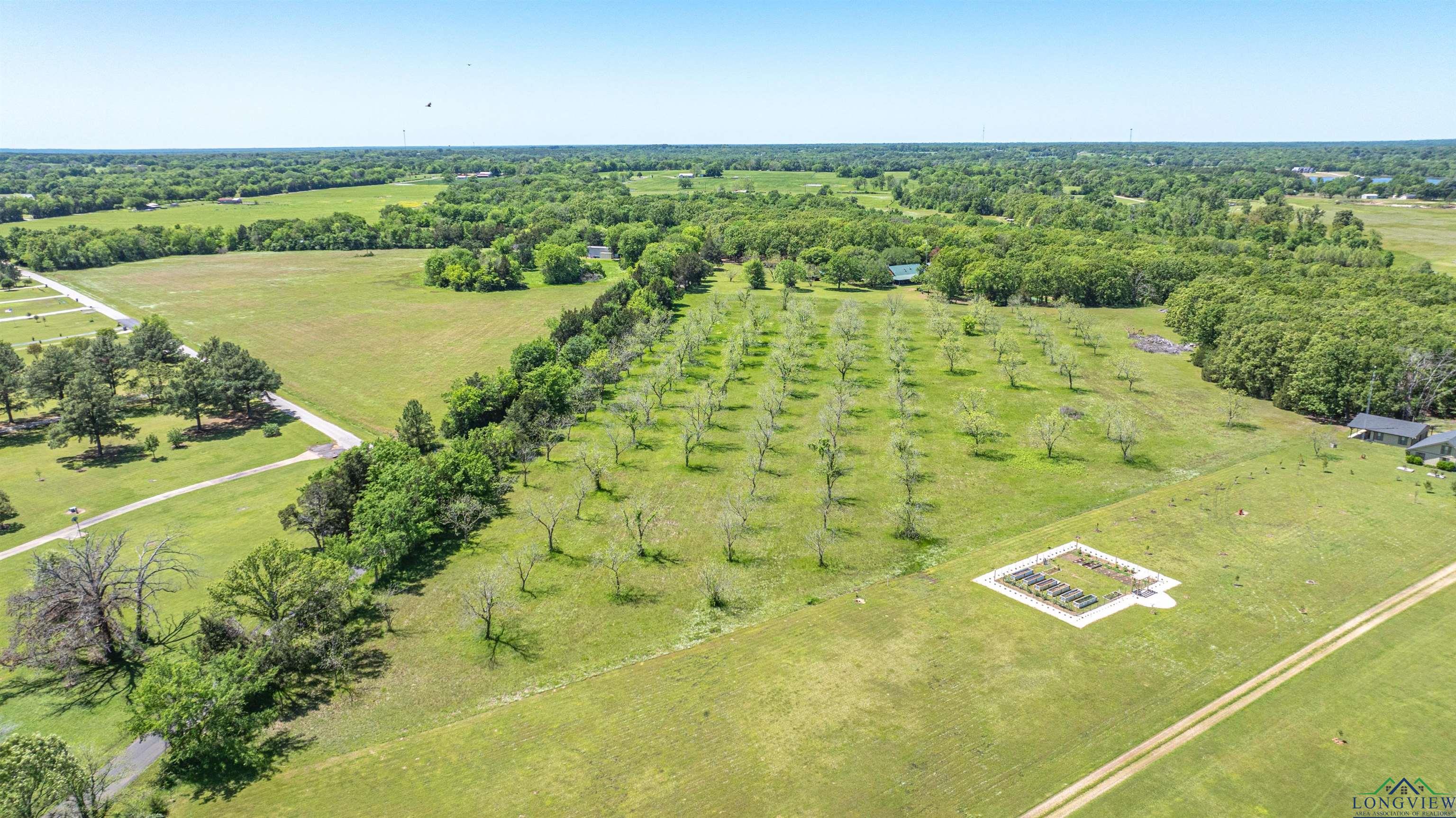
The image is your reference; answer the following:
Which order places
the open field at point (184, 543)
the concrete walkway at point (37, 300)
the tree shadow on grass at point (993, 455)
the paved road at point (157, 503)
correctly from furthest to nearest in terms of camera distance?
the concrete walkway at point (37, 300), the tree shadow on grass at point (993, 455), the open field at point (184, 543), the paved road at point (157, 503)

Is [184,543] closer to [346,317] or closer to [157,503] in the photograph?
[157,503]

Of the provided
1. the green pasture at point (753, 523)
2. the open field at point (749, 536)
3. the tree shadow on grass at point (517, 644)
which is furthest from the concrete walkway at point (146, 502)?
the tree shadow on grass at point (517, 644)

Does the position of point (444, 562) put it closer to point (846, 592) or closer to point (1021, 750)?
point (846, 592)

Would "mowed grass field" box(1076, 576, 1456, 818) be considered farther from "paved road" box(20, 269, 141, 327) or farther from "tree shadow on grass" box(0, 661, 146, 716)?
"paved road" box(20, 269, 141, 327)

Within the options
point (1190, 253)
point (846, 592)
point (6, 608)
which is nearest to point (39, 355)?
point (6, 608)

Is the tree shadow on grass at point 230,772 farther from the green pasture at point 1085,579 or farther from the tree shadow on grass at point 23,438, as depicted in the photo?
the tree shadow on grass at point 23,438

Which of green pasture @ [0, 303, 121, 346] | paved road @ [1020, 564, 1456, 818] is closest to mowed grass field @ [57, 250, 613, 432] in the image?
green pasture @ [0, 303, 121, 346]
